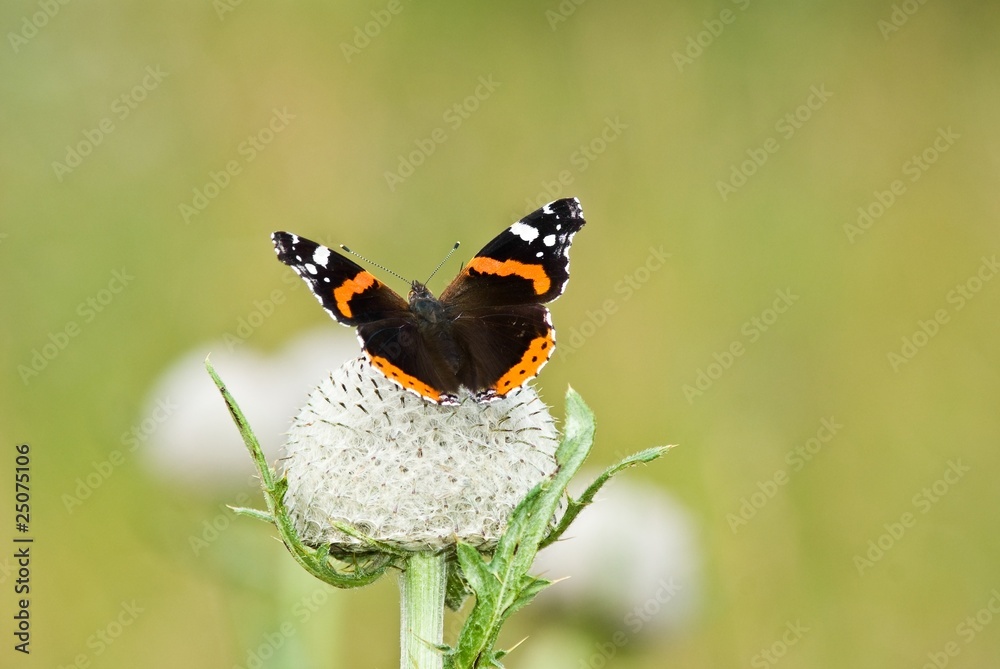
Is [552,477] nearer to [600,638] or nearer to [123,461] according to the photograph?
[600,638]

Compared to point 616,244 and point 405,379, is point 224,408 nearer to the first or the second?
point 405,379

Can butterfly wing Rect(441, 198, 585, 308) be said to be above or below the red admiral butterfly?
above

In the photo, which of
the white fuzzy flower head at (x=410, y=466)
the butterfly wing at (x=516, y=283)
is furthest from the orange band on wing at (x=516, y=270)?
the white fuzzy flower head at (x=410, y=466)

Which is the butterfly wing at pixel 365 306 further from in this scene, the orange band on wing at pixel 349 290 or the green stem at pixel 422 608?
the green stem at pixel 422 608

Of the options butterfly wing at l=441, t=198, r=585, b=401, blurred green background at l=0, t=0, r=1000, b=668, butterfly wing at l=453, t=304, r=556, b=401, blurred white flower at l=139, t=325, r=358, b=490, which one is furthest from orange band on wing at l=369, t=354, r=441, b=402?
blurred green background at l=0, t=0, r=1000, b=668

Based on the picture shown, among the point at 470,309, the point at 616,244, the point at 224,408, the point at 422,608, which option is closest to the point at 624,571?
the point at 470,309

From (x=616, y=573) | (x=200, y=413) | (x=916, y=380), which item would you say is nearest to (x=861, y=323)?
(x=916, y=380)

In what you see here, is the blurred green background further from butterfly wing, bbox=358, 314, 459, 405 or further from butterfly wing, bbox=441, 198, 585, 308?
butterfly wing, bbox=358, 314, 459, 405
